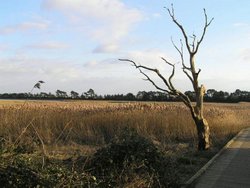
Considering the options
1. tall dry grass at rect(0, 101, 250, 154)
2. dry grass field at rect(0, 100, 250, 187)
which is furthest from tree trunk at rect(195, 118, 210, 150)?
tall dry grass at rect(0, 101, 250, 154)

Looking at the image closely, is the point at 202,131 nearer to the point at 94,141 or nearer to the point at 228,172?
the point at 228,172

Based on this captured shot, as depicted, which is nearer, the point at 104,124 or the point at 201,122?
the point at 201,122

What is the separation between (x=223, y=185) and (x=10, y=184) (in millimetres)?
6037

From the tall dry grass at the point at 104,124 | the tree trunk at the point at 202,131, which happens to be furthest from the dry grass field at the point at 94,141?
the tree trunk at the point at 202,131

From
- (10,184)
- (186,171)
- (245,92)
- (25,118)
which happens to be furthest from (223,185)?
(245,92)

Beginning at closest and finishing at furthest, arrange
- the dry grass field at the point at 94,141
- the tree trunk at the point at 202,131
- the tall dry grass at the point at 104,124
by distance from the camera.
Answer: the dry grass field at the point at 94,141
the tree trunk at the point at 202,131
the tall dry grass at the point at 104,124

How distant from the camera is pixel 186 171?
13125 millimetres

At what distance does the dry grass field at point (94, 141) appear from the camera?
778 centimetres

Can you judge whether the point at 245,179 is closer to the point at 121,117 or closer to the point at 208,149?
the point at 208,149

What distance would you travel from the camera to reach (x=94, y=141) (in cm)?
2138

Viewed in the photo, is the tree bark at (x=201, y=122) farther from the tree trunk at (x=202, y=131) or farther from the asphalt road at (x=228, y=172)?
the asphalt road at (x=228, y=172)

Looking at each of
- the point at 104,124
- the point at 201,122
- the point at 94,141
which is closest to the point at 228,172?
the point at 201,122

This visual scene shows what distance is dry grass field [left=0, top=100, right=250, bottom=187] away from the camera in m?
7.78

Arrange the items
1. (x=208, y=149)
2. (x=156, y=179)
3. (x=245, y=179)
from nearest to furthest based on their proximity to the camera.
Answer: (x=156, y=179) < (x=245, y=179) < (x=208, y=149)
